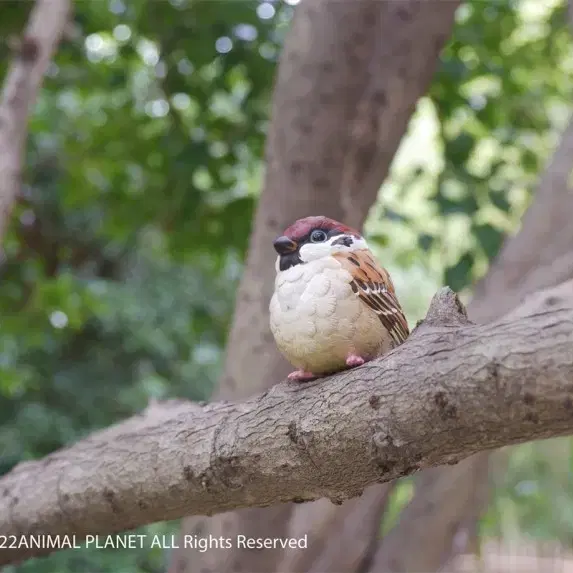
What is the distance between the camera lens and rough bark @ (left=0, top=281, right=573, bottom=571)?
0.94m

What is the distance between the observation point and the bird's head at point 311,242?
131cm

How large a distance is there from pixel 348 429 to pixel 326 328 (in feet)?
0.56

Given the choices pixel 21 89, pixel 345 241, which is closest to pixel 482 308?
pixel 345 241

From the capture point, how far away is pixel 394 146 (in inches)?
101

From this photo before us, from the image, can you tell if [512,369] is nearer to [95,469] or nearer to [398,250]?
[95,469]

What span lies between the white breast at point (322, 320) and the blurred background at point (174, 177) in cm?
159

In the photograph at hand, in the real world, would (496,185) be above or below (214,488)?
above

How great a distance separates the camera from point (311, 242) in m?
1.32

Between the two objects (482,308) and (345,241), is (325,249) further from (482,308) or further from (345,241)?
(482,308)

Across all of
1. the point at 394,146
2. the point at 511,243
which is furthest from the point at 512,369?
the point at 511,243

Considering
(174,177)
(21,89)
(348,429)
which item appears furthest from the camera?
(174,177)

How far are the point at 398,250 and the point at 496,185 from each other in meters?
1.30

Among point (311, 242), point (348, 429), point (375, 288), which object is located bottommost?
point (348, 429)

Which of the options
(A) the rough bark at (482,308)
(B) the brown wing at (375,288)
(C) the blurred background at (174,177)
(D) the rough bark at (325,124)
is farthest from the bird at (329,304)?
(C) the blurred background at (174,177)
